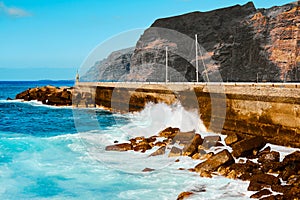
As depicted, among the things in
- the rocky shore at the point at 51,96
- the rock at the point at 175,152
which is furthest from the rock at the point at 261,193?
the rocky shore at the point at 51,96

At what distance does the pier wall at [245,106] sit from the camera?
39.8 ft

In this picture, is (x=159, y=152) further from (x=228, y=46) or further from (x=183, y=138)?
(x=228, y=46)

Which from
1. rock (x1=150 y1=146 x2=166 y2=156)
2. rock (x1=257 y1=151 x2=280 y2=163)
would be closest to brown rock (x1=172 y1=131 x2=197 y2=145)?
rock (x1=150 y1=146 x2=166 y2=156)

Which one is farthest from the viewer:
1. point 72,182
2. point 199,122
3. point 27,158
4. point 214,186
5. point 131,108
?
point 131,108

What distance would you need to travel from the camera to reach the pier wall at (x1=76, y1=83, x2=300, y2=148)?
39.8 ft

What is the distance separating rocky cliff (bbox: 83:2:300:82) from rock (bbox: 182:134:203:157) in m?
26.9

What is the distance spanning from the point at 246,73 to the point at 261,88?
33.0 m

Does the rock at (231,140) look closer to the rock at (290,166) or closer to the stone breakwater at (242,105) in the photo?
the stone breakwater at (242,105)

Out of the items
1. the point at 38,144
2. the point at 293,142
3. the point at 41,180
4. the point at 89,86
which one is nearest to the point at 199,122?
the point at 293,142

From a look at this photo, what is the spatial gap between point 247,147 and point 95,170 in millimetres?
5104

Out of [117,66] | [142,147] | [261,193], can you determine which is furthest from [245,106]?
[117,66]

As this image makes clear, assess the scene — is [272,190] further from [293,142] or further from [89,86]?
[89,86]

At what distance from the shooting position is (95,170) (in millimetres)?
11305

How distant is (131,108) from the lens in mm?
27000
